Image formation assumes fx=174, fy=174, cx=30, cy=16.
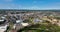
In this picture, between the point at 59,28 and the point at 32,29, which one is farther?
the point at 59,28

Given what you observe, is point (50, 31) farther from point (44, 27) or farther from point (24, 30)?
point (24, 30)


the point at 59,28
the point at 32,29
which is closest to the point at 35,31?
the point at 32,29

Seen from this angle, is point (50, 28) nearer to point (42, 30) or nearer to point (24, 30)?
point (42, 30)

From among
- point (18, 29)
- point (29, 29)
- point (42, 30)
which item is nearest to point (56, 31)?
point (42, 30)

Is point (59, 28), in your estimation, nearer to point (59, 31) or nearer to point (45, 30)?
point (59, 31)

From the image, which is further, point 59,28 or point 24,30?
point 59,28

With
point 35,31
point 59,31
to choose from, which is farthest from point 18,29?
point 59,31

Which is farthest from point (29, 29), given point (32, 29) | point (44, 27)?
point (44, 27)
